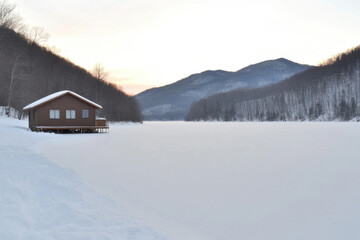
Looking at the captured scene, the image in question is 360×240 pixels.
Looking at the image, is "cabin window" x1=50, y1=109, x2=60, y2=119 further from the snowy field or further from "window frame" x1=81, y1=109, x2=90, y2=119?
the snowy field

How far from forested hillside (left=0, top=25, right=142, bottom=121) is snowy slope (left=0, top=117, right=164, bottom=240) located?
117ft

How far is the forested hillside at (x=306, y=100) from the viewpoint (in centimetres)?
11319

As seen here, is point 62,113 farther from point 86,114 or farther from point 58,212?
point 58,212

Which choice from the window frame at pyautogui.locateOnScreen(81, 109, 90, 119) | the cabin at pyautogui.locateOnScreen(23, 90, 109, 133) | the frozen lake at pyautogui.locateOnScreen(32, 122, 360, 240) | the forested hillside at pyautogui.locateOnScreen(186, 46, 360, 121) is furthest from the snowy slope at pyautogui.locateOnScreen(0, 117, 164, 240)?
the forested hillside at pyautogui.locateOnScreen(186, 46, 360, 121)

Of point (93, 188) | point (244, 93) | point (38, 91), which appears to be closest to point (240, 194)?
point (93, 188)

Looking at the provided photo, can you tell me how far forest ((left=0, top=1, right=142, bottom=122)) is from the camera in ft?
135

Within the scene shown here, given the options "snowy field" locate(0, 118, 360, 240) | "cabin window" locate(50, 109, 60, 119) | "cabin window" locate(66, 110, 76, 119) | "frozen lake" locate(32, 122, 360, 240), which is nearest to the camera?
"snowy field" locate(0, 118, 360, 240)

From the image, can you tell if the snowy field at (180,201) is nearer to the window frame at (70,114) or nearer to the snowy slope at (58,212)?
the snowy slope at (58,212)

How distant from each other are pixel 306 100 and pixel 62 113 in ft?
405

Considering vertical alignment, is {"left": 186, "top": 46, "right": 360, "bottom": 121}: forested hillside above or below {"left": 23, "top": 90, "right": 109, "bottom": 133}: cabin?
above

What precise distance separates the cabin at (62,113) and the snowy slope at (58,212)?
2622 centimetres

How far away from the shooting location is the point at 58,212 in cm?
525

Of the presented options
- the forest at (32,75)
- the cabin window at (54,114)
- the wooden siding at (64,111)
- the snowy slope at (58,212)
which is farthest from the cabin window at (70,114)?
the snowy slope at (58,212)

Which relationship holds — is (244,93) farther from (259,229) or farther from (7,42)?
(259,229)
